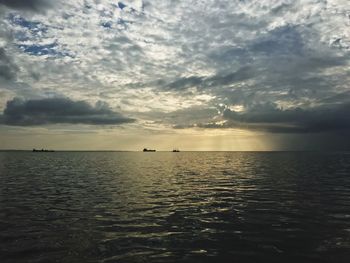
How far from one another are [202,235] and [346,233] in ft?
29.1

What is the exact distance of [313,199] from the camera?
36188mm

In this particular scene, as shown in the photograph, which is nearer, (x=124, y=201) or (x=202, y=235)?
(x=202, y=235)

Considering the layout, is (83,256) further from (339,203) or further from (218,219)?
(339,203)

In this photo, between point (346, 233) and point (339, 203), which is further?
point (339, 203)

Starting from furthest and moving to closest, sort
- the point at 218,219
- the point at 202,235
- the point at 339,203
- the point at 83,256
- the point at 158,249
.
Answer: the point at 339,203, the point at 218,219, the point at 202,235, the point at 158,249, the point at 83,256

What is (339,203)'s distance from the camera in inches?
1326

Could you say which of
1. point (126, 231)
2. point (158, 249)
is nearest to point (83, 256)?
point (158, 249)

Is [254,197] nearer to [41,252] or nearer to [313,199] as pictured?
[313,199]

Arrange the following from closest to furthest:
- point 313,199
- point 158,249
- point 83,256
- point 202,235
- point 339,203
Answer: point 83,256 → point 158,249 → point 202,235 → point 339,203 → point 313,199

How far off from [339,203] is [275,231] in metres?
14.7

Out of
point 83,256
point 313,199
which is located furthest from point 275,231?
point 313,199

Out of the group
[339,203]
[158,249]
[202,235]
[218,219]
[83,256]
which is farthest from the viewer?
[339,203]

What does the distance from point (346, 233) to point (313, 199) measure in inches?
585

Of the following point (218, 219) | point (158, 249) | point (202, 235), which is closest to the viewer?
point (158, 249)
